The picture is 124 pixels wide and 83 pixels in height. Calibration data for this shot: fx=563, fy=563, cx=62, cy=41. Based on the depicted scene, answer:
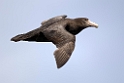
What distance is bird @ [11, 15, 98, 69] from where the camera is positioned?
25317mm

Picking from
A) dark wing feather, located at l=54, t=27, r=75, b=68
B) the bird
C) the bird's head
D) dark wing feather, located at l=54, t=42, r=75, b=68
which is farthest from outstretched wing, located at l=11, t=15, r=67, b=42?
dark wing feather, located at l=54, t=42, r=75, b=68

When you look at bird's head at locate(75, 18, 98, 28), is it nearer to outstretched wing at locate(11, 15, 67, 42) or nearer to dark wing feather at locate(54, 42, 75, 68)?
outstretched wing at locate(11, 15, 67, 42)

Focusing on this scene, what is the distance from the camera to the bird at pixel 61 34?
25.3 metres

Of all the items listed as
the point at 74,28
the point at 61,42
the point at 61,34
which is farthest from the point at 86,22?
the point at 61,42

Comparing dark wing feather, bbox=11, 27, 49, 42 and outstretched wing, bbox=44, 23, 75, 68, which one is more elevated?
dark wing feather, bbox=11, 27, 49, 42

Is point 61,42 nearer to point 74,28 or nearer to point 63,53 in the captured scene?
point 63,53

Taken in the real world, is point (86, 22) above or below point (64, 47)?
above

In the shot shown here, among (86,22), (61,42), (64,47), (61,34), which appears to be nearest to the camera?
(64,47)

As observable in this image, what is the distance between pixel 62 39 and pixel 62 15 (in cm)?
468

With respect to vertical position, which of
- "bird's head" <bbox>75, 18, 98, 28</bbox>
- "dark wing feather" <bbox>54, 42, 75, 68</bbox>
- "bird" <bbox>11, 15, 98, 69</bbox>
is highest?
"bird's head" <bbox>75, 18, 98, 28</bbox>

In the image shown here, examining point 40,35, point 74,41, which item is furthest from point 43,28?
point 74,41

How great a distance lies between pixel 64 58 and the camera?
24.6 metres

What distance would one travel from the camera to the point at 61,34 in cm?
2706

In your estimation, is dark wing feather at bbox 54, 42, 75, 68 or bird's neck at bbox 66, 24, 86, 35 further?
bird's neck at bbox 66, 24, 86, 35
